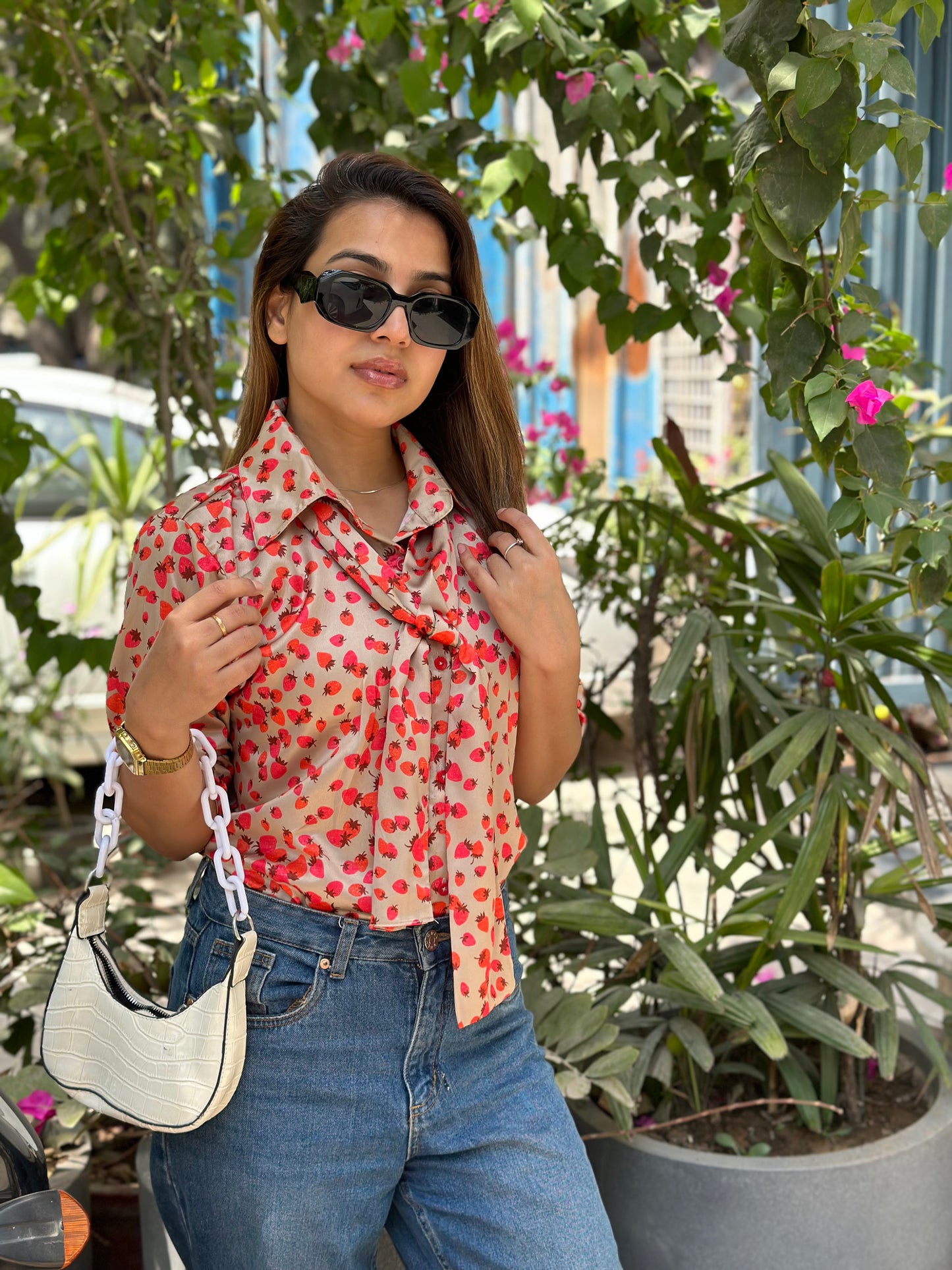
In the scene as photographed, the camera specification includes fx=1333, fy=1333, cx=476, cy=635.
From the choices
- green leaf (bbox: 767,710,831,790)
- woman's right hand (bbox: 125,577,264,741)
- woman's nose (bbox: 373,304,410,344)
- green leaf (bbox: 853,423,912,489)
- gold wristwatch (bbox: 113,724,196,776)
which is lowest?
green leaf (bbox: 767,710,831,790)

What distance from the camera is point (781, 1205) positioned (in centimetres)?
193

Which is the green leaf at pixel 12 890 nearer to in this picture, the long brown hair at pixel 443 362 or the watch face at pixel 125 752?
the watch face at pixel 125 752

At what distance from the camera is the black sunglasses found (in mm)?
1435

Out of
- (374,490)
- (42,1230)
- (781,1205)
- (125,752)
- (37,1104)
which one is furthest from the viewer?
(37,1104)

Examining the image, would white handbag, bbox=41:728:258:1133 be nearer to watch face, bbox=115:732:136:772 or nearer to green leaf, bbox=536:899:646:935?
watch face, bbox=115:732:136:772

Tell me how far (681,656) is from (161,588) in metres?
0.95

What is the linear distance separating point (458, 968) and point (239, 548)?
1.67ft

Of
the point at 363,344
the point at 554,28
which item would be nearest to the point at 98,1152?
the point at 363,344

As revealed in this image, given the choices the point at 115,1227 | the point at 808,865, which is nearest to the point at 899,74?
the point at 808,865

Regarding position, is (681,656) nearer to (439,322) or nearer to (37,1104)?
(439,322)

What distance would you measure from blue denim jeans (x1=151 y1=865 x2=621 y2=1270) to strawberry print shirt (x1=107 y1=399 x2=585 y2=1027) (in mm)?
44

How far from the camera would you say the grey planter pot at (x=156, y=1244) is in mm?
1805

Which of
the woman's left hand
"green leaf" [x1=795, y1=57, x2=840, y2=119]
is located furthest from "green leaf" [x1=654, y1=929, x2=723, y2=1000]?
"green leaf" [x1=795, y1=57, x2=840, y2=119]

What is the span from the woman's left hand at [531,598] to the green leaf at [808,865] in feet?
2.11
